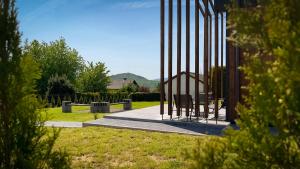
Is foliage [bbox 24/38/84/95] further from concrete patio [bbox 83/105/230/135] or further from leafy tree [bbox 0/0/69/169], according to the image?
leafy tree [bbox 0/0/69/169]

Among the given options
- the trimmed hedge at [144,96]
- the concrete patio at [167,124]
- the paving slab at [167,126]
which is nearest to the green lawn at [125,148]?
the paving slab at [167,126]

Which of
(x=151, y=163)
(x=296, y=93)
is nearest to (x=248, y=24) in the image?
(x=296, y=93)

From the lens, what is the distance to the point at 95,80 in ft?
163

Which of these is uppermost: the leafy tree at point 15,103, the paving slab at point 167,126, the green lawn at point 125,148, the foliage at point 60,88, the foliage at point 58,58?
the foliage at point 58,58

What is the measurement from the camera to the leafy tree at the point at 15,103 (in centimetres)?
418

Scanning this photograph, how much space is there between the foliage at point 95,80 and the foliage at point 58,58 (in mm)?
9352

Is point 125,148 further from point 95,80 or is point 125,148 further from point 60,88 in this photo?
point 95,80

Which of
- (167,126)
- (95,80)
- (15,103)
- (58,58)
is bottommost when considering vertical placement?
(167,126)

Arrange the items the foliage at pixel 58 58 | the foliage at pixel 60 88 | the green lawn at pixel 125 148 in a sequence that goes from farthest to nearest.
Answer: the foliage at pixel 58 58, the foliage at pixel 60 88, the green lawn at pixel 125 148

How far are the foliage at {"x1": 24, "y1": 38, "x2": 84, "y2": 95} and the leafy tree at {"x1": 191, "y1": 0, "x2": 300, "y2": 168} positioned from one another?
58130 millimetres

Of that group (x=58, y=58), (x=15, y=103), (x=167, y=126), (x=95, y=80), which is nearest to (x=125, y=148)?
(x=167, y=126)

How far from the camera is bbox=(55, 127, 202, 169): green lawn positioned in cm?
667

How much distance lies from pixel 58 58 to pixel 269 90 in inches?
2466

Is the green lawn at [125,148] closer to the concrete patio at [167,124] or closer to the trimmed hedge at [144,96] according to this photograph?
the concrete patio at [167,124]
